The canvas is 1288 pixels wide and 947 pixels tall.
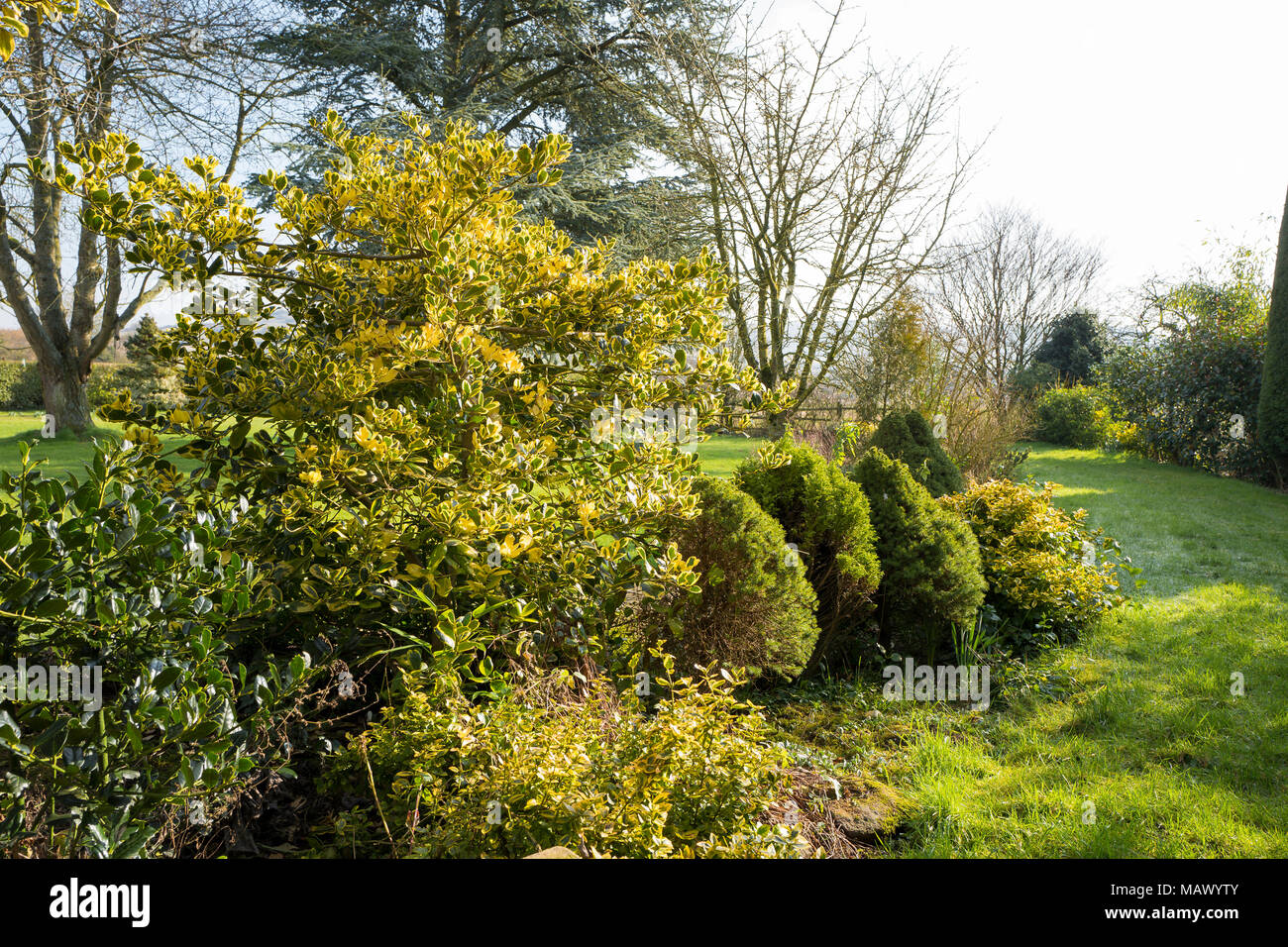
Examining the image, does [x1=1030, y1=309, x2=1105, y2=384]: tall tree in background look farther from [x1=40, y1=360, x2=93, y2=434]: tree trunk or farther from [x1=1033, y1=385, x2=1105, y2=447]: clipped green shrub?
[x1=40, y1=360, x2=93, y2=434]: tree trunk

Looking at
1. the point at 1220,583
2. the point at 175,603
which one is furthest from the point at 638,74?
the point at 175,603

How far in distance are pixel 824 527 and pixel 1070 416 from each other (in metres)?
16.2

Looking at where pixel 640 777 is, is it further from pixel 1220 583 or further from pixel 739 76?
pixel 739 76

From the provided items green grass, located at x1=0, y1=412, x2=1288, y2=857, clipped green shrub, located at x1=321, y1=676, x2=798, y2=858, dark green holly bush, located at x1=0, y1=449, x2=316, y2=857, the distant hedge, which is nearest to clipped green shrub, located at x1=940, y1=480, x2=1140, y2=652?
green grass, located at x1=0, y1=412, x2=1288, y2=857

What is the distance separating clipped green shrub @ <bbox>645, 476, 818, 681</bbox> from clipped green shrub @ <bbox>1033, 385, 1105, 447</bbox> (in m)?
15.9

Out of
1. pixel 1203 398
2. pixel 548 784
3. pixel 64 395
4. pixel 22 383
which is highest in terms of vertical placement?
pixel 22 383

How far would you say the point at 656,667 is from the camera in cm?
360

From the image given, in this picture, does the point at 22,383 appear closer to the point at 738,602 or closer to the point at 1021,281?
the point at 738,602

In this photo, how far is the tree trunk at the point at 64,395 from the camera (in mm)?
11406

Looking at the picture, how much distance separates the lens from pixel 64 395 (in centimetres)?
1154

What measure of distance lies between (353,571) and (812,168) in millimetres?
6282

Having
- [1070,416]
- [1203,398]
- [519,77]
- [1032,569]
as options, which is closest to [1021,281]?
[1070,416]

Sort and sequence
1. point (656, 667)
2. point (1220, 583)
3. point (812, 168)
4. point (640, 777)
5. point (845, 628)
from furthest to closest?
1. point (812, 168)
2. point (1220, 583)
3. point (845, 628)
4. point (656, 667)
5. point (640, 777)

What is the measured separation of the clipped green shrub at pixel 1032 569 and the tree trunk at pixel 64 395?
12574 mm
